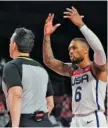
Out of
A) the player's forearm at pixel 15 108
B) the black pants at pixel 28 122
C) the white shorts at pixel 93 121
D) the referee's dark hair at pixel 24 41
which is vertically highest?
the referee's dark hair at pixel 24 41

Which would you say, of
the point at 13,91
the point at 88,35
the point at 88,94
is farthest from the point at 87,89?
the point at 13,91

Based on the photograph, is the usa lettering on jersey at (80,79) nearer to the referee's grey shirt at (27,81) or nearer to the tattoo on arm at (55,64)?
the tattoo on arm at (55,64)

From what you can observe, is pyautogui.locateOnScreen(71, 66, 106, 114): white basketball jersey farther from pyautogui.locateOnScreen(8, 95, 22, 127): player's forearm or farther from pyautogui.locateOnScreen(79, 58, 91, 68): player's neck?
pyautogui.locateOnScreen(8, 95, 22, 127): player's forearm

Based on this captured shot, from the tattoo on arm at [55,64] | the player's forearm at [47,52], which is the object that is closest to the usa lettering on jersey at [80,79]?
the tattoo on arm at [55,64]

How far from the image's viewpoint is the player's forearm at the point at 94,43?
2.97 m

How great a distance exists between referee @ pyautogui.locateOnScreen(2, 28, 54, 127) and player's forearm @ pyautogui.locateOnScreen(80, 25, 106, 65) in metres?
0.64

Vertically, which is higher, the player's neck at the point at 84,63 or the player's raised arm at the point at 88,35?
the player's raised arm at the point at 88,35

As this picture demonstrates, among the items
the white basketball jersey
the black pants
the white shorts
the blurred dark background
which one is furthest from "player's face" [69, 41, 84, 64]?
the blurred dark background

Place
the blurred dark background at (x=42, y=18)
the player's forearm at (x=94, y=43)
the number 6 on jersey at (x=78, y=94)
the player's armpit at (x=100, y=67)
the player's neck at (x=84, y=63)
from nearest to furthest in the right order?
the player's forearm at (x=94, y=43) < the player's armpit at (x=100, y=67) < the number 6 on jersey at (x=78, y=94) < the player's neck at (x=84, y=63) < the blurred dark background at (x=42, y=18)

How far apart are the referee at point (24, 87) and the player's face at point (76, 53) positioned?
94cm

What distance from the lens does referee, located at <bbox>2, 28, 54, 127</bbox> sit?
2277 millimetres

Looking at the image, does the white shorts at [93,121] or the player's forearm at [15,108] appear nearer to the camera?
the player's forearm at [15,108]

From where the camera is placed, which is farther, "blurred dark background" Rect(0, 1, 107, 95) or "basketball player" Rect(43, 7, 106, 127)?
"blurred dark background" Rect(0, 1, 107, 95)

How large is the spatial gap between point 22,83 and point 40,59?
796 cm
